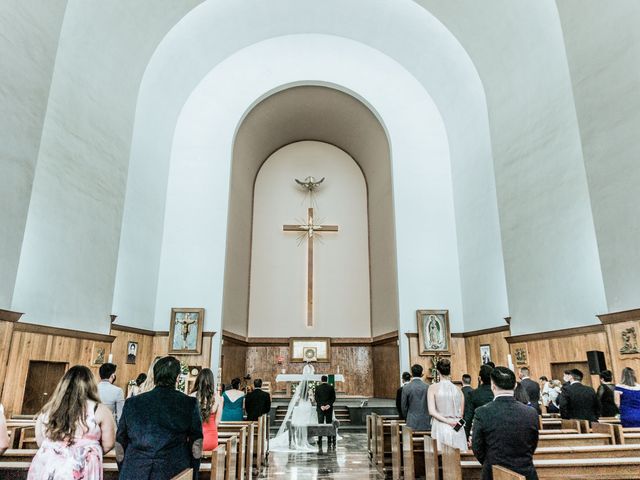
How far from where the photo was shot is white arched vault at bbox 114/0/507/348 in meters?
10.1

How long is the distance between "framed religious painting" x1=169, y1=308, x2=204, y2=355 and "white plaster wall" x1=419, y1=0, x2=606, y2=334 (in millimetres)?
6814

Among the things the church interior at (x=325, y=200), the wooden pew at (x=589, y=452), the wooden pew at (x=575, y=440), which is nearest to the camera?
the wooden pew at (x=589, y=452)

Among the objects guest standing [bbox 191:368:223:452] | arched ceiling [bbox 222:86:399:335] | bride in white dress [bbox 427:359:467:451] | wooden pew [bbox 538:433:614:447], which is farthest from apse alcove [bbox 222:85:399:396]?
guest standing [bbox 191:368:223:452]

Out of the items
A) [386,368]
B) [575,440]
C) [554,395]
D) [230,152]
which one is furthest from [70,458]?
[386,368]

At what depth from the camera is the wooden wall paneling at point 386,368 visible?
12344 millimetres

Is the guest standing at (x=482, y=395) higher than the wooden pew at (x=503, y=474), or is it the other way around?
the guest standing at (x=482, y=395)

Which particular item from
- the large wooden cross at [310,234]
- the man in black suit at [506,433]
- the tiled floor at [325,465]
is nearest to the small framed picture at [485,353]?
the tiled floor at [325,465]

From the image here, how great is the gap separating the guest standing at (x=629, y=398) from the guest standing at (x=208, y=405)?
155 inches

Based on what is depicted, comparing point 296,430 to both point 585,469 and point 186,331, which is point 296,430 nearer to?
point 186,331

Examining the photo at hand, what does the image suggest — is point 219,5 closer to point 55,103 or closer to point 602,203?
point 55,103

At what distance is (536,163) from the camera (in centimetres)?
854

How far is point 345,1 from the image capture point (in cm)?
1125

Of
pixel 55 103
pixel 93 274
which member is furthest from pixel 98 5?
pixel 93 274

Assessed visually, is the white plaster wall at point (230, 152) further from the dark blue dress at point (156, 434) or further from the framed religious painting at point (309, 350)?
the dark blue dress at point (156, 434)
